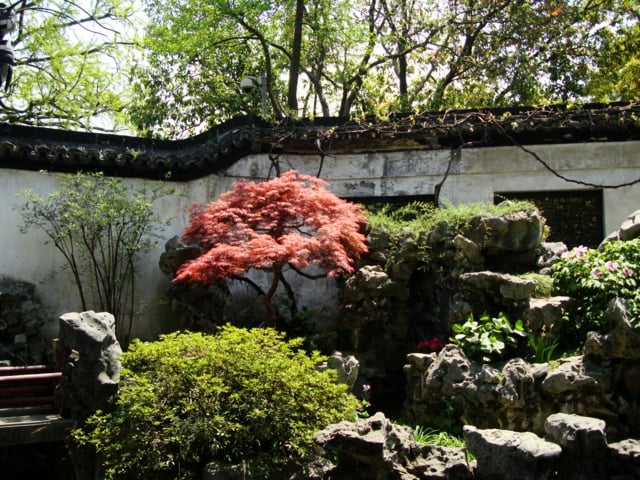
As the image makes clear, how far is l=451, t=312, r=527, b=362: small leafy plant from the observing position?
7621 millimetres

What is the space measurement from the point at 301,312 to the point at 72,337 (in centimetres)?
382

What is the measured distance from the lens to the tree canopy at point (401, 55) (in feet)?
Result: 55.0

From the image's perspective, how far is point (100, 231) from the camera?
10.2 metres

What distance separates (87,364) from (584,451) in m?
4.16

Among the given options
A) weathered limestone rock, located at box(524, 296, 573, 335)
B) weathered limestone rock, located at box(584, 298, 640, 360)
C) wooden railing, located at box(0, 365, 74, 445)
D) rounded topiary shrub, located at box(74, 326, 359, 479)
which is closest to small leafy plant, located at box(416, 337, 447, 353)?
weathered limestone rock, located at box(524, 296, 573, 335)

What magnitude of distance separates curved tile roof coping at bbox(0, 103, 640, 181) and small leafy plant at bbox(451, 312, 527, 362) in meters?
4.11

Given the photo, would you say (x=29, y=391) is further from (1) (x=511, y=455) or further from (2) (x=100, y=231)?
(1) (x=511, y=455)

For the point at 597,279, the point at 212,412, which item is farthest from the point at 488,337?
the point at 212,412

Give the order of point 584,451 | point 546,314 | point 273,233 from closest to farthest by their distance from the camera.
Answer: point 584,451 < point 546,314 < point 273,233

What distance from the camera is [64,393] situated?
261 inches

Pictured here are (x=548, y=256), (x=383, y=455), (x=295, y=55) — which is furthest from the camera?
(x=295, y=55)

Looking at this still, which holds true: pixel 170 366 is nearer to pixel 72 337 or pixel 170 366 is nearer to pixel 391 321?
pixel 72 337

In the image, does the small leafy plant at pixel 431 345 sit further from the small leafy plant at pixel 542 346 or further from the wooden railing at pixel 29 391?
the wooden railing at pixel 29 391

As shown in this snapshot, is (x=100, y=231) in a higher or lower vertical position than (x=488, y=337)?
higher
